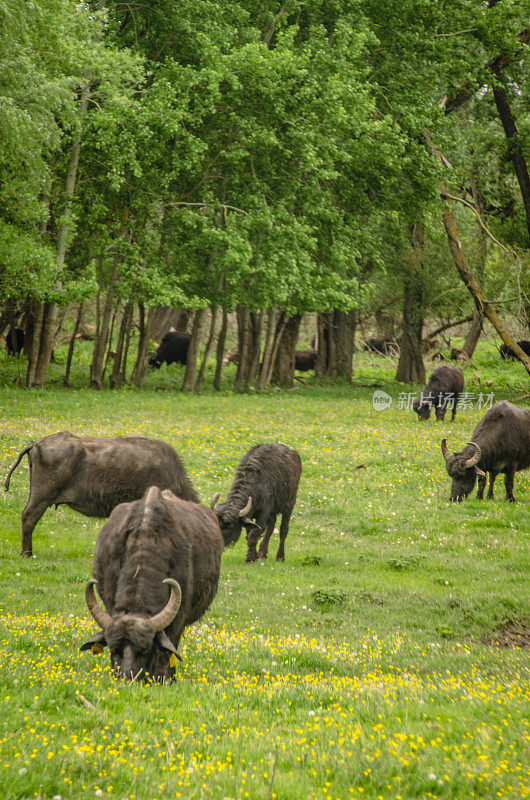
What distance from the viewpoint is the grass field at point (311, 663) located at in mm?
4973

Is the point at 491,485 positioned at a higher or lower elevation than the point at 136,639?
higher

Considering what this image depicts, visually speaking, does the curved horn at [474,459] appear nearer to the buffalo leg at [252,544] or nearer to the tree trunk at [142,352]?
the buffalo leg at [252,544]

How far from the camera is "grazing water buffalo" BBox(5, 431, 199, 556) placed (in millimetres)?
12195

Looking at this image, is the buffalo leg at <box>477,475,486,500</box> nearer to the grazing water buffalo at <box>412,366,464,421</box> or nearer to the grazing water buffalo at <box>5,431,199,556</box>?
the grazing water buffalo at <box>5,431,199,556</box>

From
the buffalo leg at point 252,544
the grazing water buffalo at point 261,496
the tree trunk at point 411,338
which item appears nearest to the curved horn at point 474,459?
the grazing water buffalo at point 261,496

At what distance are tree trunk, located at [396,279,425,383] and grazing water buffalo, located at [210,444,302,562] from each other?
28562 millimetres

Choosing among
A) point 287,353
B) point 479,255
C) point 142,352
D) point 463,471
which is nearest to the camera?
point 463,471

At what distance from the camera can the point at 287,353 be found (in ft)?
138

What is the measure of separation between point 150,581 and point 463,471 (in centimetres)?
1182

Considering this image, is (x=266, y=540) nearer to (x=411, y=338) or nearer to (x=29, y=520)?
(x=29, y=520)

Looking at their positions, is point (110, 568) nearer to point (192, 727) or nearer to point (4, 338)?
point (192, 727)

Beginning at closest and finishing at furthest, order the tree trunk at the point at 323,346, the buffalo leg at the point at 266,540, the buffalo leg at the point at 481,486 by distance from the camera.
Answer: the buffalo leg at the point at 266,540
the buffalo leg at the point at 481,486
the tree trunk at the point at 323,346

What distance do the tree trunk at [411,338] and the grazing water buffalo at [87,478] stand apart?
101 feet
